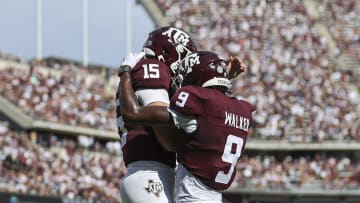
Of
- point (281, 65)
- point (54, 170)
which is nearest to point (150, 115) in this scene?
point (54, 170)

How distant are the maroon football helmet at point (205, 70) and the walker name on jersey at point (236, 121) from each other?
222 mm

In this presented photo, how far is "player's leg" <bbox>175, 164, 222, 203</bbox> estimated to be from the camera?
25.3 feet

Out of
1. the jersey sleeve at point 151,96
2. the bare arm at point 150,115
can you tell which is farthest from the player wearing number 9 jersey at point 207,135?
the jersey sleeve at point 151,96

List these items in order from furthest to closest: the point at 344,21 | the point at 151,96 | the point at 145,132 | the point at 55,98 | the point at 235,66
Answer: the point at 344,21 < the point at 55,98 < the point at 235,66 < the point at 145,132 < the point at 151,96

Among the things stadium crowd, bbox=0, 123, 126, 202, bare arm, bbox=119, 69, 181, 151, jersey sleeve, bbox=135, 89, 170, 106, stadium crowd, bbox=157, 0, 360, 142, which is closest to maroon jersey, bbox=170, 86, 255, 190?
bare arm, bbox=119, 69, 181, 151

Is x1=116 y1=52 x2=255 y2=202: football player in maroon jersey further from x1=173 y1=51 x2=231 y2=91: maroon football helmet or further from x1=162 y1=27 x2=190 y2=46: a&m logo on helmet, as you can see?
x1=162 y1=27 x2=190 y2=46: a&m logo on helmet

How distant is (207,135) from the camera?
769cm

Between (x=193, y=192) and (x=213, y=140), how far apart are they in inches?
17.5

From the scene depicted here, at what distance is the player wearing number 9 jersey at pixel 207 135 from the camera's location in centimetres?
764

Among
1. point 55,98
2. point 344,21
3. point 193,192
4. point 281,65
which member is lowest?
point 55,98

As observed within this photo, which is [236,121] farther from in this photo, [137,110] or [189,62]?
[137,110]

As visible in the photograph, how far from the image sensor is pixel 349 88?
4041 centimetres

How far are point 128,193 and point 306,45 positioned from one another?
114 ft

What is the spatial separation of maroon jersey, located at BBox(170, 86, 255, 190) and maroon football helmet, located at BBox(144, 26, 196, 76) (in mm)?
724
